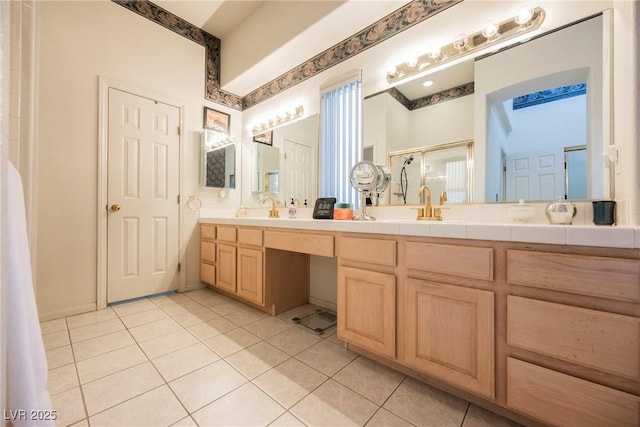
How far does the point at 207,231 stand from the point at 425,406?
2486 millimetres

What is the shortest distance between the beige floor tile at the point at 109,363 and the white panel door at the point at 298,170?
1737 millimetres

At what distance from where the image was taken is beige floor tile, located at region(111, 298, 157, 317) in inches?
87.1

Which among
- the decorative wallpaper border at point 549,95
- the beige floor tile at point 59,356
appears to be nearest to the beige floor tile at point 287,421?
the beige floor tile at point 59,356

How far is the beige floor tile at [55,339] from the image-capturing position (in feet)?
5.37

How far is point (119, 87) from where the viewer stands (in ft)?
Answer: 7.78

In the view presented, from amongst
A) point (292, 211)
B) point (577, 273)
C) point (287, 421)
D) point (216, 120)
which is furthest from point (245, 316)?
point (216, 120)

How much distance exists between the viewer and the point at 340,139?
2.25 m

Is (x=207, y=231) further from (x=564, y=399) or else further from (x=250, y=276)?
(x=564, y=399)

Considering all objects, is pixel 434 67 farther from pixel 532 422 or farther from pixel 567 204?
pixel 532 422

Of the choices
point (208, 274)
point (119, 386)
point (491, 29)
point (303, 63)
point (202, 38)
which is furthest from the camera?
point (202, 38)

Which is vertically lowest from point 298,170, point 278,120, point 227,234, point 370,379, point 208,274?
point 370,379

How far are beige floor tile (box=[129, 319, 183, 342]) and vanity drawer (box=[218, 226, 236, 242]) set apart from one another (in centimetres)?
82

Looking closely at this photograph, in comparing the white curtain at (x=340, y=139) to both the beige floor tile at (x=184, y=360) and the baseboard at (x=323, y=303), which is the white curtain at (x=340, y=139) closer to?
the baseboard at (x=323, y=303)

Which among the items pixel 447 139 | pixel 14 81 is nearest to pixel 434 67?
pixel 447 139
